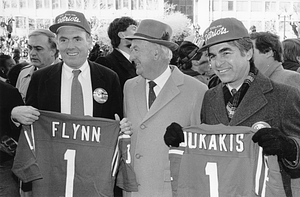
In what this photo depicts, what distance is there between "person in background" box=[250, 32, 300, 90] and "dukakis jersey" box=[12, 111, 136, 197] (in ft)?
6.34

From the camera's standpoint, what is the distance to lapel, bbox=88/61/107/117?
339 cm

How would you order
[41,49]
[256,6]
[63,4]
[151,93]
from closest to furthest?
[151,93], [41,49], [63,4], [256,6]

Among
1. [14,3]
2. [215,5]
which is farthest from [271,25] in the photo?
[14,3]

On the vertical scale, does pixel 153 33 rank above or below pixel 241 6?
below

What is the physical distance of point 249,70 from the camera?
2883 millimetres

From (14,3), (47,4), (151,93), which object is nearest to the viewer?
(151,93)

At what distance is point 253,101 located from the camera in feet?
9.00

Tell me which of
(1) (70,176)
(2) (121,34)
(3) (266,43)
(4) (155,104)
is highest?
(2) (121,34)

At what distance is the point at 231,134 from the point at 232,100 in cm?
25

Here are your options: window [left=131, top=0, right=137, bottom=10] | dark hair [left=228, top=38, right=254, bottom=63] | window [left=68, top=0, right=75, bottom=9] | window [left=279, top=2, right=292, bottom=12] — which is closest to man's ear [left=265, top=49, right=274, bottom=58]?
dark hair [left=228, top=38, right=254, bottom=63]

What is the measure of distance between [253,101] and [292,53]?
3.10 m

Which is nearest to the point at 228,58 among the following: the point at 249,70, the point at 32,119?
the point at 249,70

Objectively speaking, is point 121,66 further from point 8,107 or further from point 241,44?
point 241,44

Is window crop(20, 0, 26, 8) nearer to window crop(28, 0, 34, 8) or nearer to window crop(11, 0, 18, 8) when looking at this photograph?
window crop(28, 0, 34, 8)
